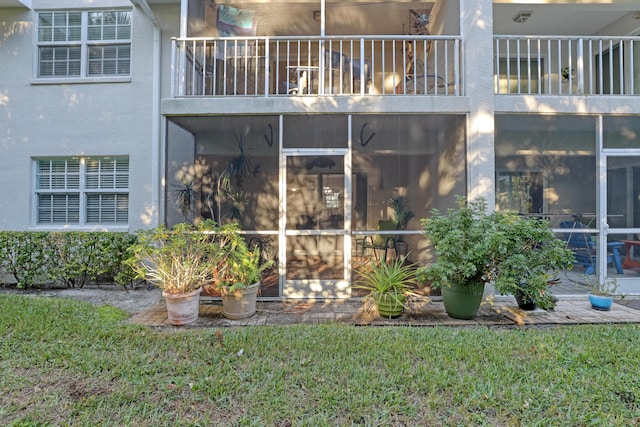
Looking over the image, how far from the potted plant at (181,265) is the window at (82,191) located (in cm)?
246

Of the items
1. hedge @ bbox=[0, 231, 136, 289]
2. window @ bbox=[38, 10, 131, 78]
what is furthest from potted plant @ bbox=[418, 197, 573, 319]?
window @ bbox=[38, 10, 131, 78]

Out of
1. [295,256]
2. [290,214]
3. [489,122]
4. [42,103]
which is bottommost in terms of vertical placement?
[295,256]

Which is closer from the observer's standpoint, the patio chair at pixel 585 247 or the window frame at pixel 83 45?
the patio chair at pixel 585 247

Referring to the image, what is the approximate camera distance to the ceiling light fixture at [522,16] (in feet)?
21.1

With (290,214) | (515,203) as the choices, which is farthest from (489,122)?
(290,214)

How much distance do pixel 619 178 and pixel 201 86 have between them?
713 centimetres

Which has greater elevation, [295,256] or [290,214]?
[290,214]

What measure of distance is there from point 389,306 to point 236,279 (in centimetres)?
206

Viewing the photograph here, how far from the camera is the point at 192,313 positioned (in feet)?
13.9

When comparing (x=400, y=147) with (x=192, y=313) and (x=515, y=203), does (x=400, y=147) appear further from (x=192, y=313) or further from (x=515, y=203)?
(x=192, y=313)

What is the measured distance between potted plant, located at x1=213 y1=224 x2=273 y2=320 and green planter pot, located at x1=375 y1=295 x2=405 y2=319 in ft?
5.56

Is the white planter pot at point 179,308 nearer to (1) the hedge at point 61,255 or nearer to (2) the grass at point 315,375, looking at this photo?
(2) the grass at point 315,375

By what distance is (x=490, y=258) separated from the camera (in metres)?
4.21

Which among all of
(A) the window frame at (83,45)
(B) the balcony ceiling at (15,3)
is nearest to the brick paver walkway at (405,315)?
(A) the window frame at (83,45)
